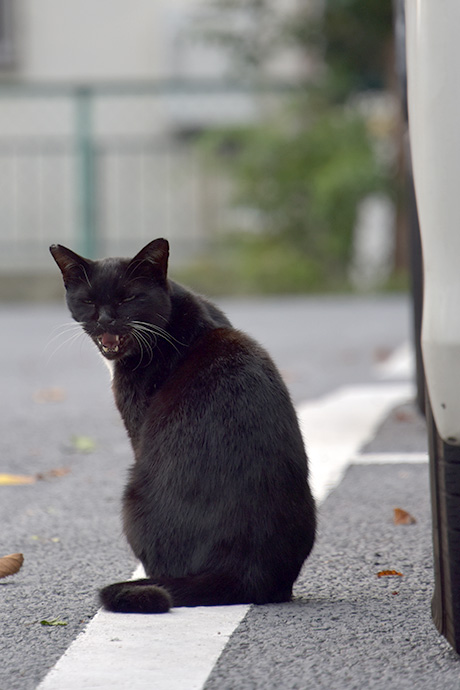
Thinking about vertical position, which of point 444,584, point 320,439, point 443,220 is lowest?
point 320,439

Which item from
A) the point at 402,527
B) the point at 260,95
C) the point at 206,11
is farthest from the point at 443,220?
the point at 206,11

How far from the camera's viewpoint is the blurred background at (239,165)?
11.6 meters

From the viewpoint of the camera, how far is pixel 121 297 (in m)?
2.76

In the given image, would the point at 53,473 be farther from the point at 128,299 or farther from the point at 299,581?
the point at 299,581

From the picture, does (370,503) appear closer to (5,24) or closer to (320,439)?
(320,439)

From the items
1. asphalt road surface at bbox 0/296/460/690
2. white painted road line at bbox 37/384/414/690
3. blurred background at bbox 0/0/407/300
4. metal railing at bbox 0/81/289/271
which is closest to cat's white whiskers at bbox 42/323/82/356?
asphalt road surface at bbox 0/296/460/690

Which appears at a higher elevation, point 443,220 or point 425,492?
point 443,220

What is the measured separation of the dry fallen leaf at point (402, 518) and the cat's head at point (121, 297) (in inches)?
40.0

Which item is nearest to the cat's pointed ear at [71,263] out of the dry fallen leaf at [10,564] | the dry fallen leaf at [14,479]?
the dry fallen leaf at [10,564]

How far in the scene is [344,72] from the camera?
39.4ft

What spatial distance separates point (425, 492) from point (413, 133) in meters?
1.85

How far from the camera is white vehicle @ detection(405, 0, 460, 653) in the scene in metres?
1.89

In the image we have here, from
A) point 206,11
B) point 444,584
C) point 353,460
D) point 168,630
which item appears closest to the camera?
point 444,584

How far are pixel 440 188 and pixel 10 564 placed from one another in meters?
1.52
